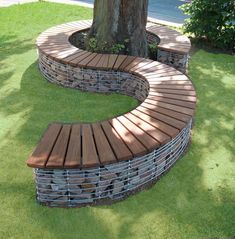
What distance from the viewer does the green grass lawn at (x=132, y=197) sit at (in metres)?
4.19

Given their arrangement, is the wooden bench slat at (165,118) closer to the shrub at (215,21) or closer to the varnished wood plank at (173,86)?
the varnished wood plank at (173,86)

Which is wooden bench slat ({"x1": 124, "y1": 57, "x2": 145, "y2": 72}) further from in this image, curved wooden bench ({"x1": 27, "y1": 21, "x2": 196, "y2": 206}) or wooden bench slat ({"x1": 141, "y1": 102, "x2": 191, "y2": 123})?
wooden bench slat ({"x1": 141, "y1": 102, "x2": 191, "y2": 123})

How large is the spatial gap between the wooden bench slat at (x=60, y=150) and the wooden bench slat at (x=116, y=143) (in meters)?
0.53

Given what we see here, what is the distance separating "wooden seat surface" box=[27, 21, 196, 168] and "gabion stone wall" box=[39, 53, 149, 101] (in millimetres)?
149

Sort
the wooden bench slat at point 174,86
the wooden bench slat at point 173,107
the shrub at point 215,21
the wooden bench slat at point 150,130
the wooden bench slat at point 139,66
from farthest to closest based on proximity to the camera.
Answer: the shrub at point 215,21
the wooden bench slat at point 139,66
the wooden bench slat at point 174,86
the wooden bench slat at point 173,107
the wooden bench slat at point 150,130

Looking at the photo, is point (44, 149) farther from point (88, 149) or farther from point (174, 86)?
point (174, 86)

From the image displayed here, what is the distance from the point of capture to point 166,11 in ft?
47.6

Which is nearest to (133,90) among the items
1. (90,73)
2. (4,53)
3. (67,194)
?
(90,73)

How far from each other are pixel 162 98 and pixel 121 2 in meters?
3.01

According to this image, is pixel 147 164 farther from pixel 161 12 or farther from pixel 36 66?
pixel 161 12

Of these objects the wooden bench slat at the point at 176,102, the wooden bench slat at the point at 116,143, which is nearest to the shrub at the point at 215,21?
the wooden bench slat at the point at 176,102

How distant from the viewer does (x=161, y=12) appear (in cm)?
1430

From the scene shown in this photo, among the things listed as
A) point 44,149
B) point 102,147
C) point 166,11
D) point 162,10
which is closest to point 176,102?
point 102,147

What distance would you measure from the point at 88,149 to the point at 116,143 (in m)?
0.38
